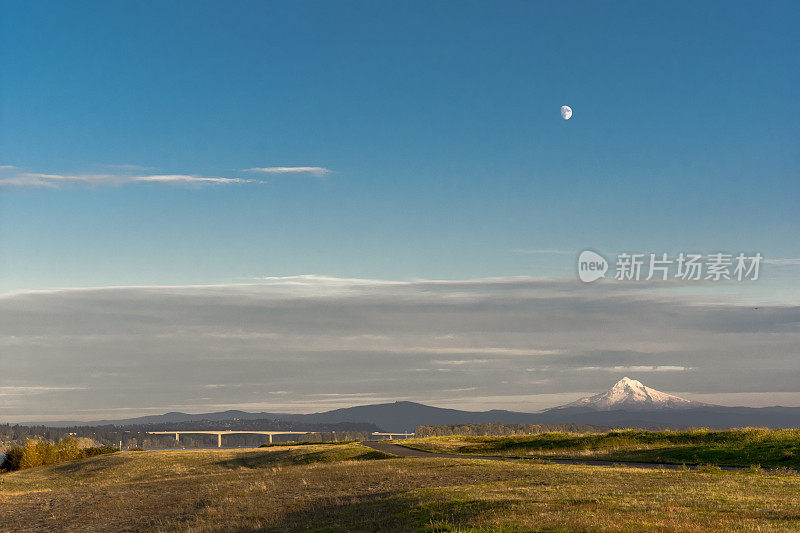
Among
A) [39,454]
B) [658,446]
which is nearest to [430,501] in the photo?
[658,446]

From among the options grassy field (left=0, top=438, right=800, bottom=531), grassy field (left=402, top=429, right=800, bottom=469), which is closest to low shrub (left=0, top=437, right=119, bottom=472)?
grassy field (left=0, top=438, right=800, bottom=531)

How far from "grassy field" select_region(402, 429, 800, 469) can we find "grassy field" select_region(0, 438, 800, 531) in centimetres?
1176

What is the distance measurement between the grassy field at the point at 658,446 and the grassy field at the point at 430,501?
1176 centimetres

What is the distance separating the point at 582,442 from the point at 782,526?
157 ft

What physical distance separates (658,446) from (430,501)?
36435 mm

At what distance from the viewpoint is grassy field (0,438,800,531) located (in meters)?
22.2

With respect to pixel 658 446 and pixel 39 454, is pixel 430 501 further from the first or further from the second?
pixel 39 454

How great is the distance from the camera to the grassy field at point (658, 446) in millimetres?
48406

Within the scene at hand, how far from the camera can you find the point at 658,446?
58.0 meters

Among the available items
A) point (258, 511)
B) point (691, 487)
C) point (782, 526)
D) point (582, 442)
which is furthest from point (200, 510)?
point (582, 442)

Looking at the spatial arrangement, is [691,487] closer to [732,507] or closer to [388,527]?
[732,507]

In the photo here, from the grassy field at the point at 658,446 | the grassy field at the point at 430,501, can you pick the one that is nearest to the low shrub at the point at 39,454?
the grassy field at the point at 430,501

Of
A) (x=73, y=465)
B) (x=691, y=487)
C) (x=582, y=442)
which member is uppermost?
(x=691, y=487)

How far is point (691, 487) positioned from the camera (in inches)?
1175
